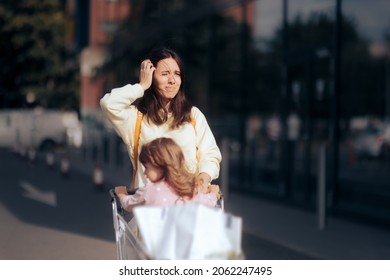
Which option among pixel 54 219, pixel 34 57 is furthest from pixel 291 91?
pixel 34 57

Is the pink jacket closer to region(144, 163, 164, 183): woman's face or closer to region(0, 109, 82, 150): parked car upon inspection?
region(144, 163, 164, 183): woman's face

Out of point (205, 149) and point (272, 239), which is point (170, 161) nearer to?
point (205, 149)

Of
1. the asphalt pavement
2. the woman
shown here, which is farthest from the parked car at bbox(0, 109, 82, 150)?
the woman

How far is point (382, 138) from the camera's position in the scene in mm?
11984

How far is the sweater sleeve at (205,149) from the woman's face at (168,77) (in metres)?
0.16

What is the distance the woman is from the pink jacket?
0.27m

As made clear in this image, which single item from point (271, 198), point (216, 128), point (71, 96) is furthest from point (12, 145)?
point (271, 198)

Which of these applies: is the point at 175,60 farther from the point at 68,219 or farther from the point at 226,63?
the point at 226,63

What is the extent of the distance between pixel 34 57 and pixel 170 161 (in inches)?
1541

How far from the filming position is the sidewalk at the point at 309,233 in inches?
382

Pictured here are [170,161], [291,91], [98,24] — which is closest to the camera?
[170,161]

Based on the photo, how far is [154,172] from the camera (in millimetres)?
4527

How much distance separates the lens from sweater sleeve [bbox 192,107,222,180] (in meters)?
4.88
